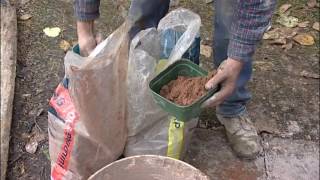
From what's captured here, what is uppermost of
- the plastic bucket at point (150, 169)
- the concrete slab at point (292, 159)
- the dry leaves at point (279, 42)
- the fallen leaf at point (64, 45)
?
the plastic bucket at point (150, 169)

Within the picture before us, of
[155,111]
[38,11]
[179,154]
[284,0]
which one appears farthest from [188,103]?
A: [284,0]

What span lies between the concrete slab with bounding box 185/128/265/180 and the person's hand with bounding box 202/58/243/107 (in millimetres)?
627

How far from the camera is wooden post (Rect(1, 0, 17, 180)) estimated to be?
2369 millimetres

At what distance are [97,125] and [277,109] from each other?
1236 mm

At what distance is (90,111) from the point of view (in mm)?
1910

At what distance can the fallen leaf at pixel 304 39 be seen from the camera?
323 centimetres

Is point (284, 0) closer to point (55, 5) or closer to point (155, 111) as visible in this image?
point (55, 5)

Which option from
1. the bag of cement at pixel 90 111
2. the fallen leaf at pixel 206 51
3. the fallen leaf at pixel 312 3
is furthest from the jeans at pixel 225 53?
the fallen leaf at pixel 312 3

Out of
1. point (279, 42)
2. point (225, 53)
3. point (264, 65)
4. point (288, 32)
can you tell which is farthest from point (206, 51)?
point (225, 53)

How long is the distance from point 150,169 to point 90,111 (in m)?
0.35

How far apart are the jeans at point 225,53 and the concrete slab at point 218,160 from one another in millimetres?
155

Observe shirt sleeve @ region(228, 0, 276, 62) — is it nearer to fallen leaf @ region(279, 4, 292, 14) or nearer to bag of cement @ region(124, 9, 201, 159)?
bag of cement @ region(124, 9, 201, 159)

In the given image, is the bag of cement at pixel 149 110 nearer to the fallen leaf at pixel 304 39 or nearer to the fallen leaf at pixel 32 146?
the fallen leaf at pixel 32 146

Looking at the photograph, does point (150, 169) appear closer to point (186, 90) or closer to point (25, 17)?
point (186, 90)
